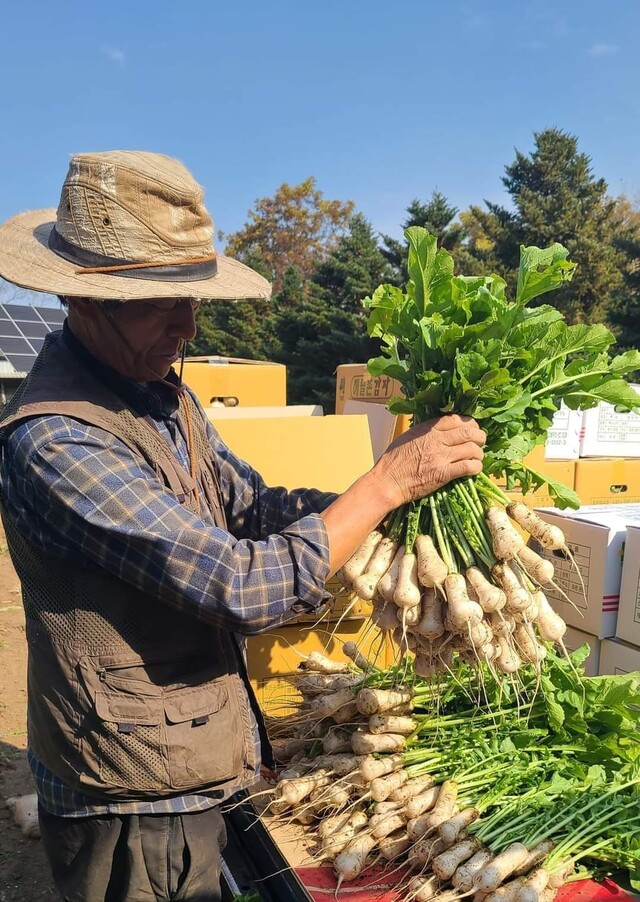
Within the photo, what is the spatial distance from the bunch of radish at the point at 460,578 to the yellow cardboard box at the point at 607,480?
6.71 feet

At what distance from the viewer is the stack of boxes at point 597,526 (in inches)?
105

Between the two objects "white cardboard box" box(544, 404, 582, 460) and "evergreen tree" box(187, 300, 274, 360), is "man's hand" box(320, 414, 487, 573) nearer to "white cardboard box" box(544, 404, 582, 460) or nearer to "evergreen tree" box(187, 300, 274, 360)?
"white cardboard box" box(544, 404, 582, 460)

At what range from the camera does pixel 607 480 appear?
3896 mm

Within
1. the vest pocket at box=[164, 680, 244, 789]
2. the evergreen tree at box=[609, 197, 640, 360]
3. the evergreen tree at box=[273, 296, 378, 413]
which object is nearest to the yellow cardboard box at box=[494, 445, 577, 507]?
the vest pocket at box=[164, 680, 244, 789]

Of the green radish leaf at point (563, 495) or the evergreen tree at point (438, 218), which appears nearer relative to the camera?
the green radish leaf at point (563, 495)

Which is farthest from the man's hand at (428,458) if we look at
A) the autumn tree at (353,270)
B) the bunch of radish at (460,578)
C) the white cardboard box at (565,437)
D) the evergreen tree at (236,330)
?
the evergreen tree at (236,330)

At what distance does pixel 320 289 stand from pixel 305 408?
17.5 meters

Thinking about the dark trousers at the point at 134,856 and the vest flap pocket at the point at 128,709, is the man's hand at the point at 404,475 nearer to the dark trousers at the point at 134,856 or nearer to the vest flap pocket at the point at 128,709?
the vest flap pocket at the point at 128,709

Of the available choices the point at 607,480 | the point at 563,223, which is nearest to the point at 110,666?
the point at 607,480

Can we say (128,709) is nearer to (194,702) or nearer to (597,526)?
(194,702)

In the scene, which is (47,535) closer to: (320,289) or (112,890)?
(112,890)

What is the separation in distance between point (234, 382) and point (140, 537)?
4.02 m

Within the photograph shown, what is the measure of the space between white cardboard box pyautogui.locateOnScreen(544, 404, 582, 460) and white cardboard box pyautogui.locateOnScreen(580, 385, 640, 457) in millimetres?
64

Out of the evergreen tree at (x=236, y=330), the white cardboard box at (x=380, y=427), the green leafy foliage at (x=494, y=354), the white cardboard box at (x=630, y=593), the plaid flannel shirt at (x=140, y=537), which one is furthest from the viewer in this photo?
the evergreen tree at (x=236, y=330)
